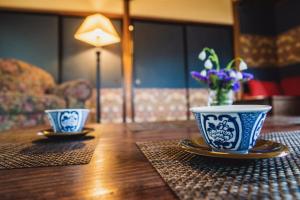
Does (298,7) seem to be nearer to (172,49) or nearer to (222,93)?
(172,49)

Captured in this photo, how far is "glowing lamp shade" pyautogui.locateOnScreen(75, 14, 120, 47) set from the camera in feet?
7.09

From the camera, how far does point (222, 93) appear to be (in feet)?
3.82

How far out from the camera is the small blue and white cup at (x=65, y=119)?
1.79ft

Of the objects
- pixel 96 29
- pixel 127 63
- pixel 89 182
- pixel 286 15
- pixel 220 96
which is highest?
pixel 286 15

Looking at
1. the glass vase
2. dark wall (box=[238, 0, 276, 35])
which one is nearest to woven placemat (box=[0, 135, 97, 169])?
the glass vase

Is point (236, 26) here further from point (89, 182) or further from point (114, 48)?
point (89, 182)

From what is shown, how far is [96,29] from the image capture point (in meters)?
Answer: 2.20

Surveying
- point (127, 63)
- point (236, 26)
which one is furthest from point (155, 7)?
point (236, 26)

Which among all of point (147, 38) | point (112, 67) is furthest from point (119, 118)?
point (147, 38)

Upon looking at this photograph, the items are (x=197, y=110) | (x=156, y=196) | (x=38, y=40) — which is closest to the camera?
(x=156, y=196)

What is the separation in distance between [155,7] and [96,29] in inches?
66.2

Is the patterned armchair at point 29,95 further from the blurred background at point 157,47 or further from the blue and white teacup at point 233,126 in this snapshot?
the blue and white teacup at point 233,126

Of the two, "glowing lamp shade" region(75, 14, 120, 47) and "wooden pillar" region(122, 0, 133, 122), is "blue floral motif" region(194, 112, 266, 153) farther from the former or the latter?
"wooden pillar" region(122, 0, 133, 122)

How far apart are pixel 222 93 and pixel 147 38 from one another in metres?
2.59
